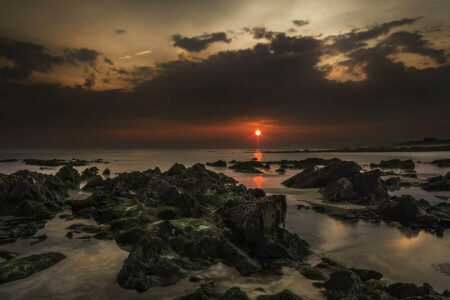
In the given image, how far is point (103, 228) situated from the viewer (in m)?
11.9

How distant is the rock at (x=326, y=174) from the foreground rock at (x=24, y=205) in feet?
66.6

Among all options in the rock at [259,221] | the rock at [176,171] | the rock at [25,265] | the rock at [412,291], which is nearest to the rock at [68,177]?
the rock at [176,171]

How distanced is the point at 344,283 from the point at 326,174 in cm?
1950

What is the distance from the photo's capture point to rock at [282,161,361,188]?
24203mm

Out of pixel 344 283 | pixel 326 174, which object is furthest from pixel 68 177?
pixel 344 283

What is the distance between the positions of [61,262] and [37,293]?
188 cm

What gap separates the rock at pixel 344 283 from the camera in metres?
6.52

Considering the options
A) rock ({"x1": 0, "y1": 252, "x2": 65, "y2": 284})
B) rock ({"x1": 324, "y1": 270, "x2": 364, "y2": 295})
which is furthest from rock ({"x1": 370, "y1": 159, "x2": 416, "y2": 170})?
rock ({"x1": 0, "y1": 252, "x2": 65, "y2": 284})

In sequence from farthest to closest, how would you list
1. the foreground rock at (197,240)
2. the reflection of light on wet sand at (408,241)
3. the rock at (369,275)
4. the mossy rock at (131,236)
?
the mossy rock at (131,236)
the reflection of light on wet sand at (408,241)
the foreground rock at (197,240)
the rock at (369,275)

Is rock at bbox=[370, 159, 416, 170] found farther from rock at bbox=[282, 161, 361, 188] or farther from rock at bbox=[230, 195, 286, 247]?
rock at bbox=[230, 195, 286, 247]

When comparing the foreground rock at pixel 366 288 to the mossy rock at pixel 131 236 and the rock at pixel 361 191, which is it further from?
the rock at pixel 361 191

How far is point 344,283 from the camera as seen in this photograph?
6.72 metres

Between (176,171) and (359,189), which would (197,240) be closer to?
(359,189)

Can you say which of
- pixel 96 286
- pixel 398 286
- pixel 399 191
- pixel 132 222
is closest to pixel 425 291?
pixel 398 286
